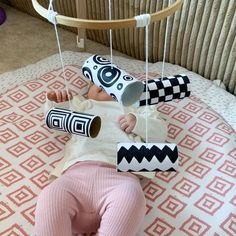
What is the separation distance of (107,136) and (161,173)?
157 millimetres

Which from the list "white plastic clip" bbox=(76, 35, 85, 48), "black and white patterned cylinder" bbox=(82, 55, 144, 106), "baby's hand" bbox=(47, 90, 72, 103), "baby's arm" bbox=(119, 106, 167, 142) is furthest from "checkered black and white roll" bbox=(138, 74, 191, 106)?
"white plastic clip" bbox=(76, 35, 85, 48)

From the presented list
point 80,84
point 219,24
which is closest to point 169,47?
point 219,24

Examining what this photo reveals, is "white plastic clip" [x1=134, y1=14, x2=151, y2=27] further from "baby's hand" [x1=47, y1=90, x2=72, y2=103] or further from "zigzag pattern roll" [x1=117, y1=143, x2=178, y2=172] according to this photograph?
"baby's hand" [x1=47, y1=90, x2=72, y2=103]

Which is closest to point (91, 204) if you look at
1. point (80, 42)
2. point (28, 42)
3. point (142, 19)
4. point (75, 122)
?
point (75, 122)

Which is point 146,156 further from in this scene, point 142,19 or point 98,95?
point 98,95

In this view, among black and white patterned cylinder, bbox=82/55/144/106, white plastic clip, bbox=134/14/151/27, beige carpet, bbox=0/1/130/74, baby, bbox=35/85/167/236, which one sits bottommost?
beige carpet, bbox=0/1/130/74

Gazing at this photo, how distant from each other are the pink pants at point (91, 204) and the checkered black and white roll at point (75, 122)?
12 centimetres

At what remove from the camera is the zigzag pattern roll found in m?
0.77

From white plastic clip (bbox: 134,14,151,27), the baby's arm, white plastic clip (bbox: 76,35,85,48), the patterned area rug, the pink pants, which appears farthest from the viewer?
white plastic clip (bbox: 76,35,85,48)

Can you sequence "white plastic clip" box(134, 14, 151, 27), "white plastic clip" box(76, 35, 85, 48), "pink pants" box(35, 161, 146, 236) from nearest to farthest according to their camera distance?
1. "white plastic clip" box(134, 14, 151, 27)
2. "pink pants" box(35, 161, 146, 236)
3. "white plastic clip" box(76, 35, 85, 48)

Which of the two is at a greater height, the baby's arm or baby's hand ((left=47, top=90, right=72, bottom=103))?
baby's hand ((left=47, top=90, right=72, bottom=103))

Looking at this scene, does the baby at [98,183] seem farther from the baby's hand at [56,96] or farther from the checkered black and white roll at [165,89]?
the checkered black and white roll at [165,89]

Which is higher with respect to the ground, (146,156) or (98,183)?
(146,156)

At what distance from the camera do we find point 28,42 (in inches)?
60.3
